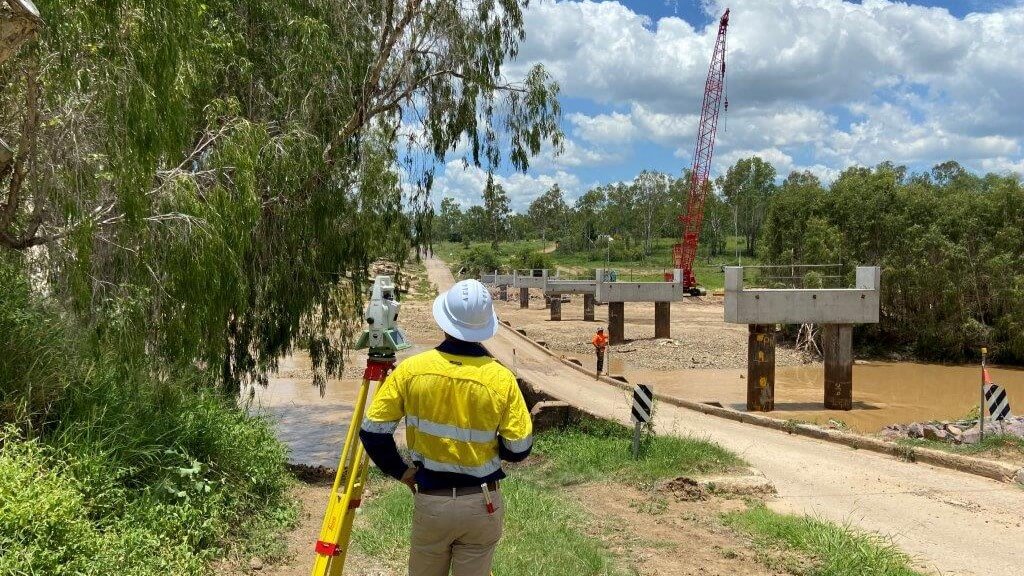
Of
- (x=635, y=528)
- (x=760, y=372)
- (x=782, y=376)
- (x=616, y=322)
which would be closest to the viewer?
(x=635, y=528)

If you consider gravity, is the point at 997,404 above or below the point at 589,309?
above

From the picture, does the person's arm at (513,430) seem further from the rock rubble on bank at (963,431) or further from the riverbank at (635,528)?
the rock rubble on bank at (963,431)

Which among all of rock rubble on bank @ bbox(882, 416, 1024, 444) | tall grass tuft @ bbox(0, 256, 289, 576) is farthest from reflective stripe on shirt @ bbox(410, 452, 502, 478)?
rock rubble on bank @ bbox(882, 416, 1024, 444)

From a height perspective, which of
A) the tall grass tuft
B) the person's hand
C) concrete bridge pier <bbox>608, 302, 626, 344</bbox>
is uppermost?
the person's hand

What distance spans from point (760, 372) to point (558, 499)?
15065mm

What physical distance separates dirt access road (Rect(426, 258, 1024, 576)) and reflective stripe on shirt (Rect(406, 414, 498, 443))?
15.2ft

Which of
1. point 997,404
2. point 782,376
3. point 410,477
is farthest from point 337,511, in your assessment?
point 782,376

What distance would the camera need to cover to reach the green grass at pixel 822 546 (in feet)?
16.9

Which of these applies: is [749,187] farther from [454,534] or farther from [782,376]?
[454,534]

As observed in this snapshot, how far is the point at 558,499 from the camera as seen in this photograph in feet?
24.1

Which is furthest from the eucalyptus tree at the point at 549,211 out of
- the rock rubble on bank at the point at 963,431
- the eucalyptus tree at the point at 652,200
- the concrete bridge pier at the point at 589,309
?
the rock rubble on bank at the point at 963,431

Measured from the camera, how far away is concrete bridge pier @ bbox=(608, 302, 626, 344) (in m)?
37.9

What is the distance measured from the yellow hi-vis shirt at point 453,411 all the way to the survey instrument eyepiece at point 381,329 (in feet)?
1.15

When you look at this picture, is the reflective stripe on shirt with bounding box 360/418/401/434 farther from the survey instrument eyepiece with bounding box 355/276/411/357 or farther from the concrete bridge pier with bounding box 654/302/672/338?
the concrete bridge pier with bounding box 654/302/672/338
